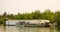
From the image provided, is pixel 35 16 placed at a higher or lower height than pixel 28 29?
higher

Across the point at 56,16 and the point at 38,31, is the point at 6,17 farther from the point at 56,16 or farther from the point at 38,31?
the point at 56,16

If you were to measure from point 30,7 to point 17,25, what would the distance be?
0.34 m

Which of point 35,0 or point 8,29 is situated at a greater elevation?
point 35,0

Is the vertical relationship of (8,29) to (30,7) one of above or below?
below

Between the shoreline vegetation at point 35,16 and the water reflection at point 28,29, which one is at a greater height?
the shoreline vegetation at point 35,16

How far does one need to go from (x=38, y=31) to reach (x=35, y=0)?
1.59 feet

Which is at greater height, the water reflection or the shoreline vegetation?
the shoreline vegetation

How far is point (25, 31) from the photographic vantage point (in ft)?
8.79

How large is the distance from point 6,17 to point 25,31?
37 centimetres

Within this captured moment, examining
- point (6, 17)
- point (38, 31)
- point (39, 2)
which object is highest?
point (39, 2)

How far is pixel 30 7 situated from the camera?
2.75 meters

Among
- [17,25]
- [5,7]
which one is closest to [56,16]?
[17,25]

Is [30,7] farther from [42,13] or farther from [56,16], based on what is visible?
[56,16]

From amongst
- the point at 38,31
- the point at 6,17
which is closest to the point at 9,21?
the point at 6,17
